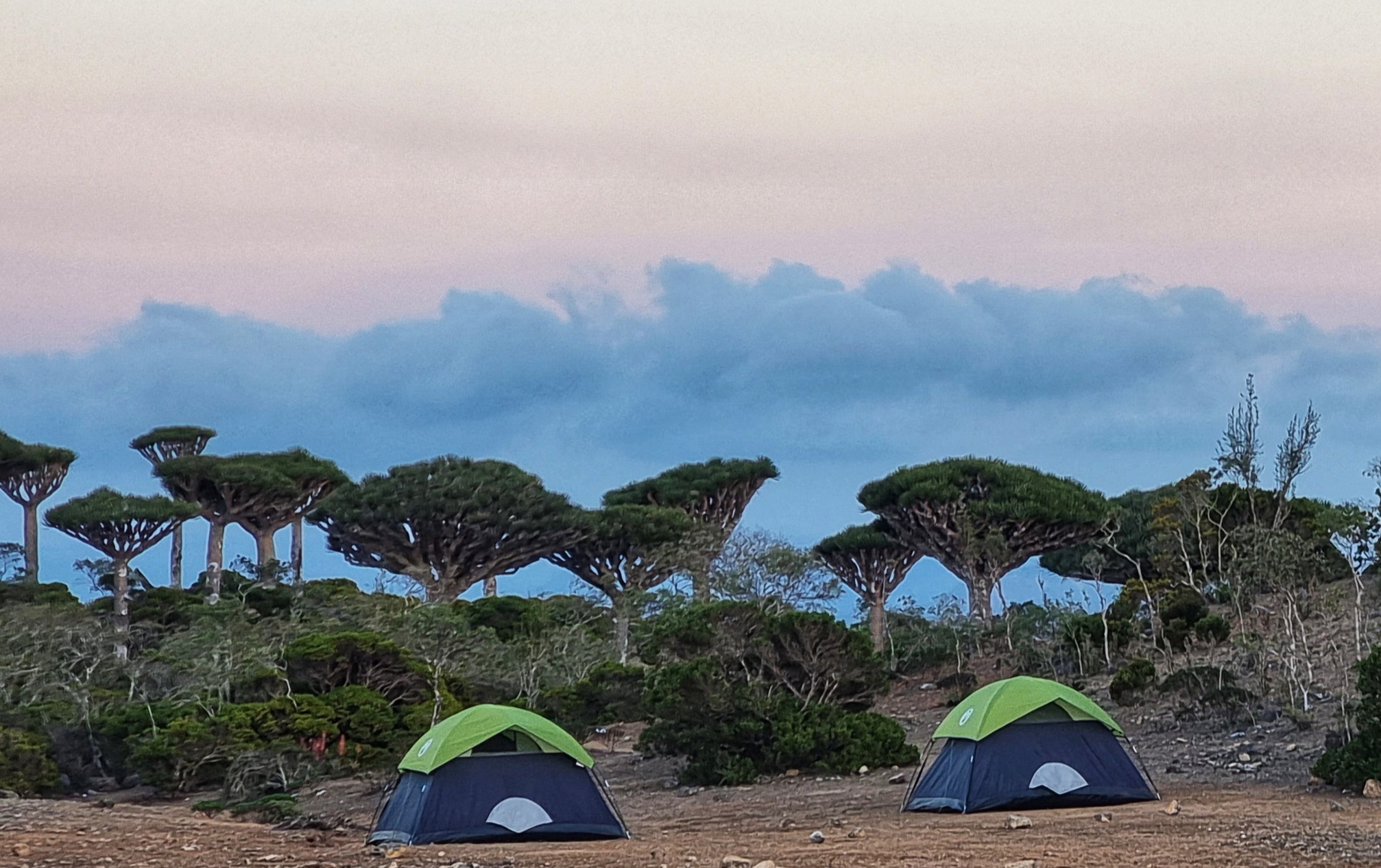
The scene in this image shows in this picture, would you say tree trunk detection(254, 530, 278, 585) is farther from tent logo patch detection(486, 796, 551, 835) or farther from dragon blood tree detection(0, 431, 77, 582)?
tent logo patch detection(486, 796, 551, 835)

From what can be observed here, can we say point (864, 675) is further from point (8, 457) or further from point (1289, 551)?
point (8, 457)

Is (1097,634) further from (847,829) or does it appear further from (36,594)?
(36,594)

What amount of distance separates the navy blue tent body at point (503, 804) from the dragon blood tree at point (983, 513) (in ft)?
86.7

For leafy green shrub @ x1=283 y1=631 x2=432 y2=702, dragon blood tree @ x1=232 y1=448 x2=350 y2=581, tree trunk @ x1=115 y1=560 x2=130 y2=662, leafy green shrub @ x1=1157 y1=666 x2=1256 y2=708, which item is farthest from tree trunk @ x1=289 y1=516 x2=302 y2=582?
leafy green shrub @ x1=1157 y1=666 x2=1256 y2=708

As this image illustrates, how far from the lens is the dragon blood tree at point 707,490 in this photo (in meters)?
49.9

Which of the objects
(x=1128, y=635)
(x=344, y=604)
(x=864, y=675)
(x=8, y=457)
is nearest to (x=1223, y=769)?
(x=864, y=675)

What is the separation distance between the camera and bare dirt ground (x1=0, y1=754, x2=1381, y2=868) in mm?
11297

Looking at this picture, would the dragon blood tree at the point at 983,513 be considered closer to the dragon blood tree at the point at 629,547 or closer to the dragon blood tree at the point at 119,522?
the dragon blood tree at the point at 629,547

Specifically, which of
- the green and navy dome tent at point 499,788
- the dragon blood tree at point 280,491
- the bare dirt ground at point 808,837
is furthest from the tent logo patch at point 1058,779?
the dragon blood tree at point 280,491

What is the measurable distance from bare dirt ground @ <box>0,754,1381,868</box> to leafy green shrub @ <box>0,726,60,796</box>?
3.64m

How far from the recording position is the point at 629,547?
148 ft

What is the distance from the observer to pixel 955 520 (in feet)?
135

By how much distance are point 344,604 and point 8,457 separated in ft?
65.2

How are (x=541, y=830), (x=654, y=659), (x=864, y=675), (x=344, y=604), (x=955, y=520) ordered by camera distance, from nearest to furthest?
(x=541, y=830), (x=864, y=675), (x=654, y=659), (x=344, y=604), (x=955, y=520)
